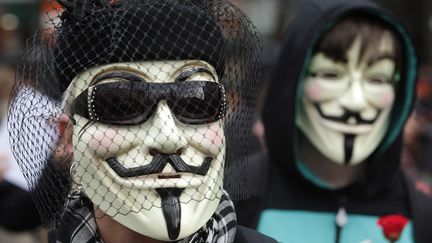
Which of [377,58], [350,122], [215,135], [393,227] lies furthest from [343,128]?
[215,135]

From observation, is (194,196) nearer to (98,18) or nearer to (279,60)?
(98,18)

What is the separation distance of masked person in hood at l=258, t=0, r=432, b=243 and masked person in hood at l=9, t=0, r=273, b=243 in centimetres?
113

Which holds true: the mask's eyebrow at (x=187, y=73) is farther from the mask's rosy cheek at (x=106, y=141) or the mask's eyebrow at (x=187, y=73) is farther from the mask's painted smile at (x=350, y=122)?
the mask's painted smile at (x=350, y=122)

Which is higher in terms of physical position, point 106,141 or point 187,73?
point 187,73

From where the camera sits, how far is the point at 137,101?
8.11 feet

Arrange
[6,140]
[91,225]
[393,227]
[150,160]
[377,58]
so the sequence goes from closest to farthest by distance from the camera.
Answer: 1. [150,160]
2. [91,225]
3. [393,227]
4. [377,58]
5. [6,140]

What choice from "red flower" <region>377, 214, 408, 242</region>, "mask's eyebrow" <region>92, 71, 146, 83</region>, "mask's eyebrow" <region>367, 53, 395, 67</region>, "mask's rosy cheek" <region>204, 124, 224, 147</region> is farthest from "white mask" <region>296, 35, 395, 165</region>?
"mask's eyebrow" <region>92, 71, 146, 83</region>

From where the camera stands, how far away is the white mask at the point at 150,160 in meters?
2.44

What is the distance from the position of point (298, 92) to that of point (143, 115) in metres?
1.42

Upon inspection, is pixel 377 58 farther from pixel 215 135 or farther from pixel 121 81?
pixel 121 81

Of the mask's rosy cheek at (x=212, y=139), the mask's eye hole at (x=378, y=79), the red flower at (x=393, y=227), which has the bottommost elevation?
the red flower at (x=393, y=227)

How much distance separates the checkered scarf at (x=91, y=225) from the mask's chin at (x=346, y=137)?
1.17 m

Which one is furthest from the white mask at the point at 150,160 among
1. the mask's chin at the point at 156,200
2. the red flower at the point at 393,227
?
the red flower at the point at 393,227

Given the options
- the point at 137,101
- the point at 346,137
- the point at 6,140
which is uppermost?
the point at 137,101
